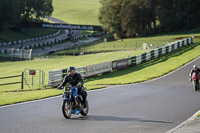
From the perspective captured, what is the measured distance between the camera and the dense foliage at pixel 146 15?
303 feet

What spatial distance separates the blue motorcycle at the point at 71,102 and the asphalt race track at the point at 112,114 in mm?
259

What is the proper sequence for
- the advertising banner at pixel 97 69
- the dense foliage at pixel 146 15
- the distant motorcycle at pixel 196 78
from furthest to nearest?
the dense foliage at pixel 146 15
the advertising banner at pixel 97 69
the distant motorcycle at pixel 196 78

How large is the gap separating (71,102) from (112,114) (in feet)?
6.11

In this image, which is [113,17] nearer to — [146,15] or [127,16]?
[127,16]

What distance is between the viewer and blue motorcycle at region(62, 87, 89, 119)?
14648 millimetres

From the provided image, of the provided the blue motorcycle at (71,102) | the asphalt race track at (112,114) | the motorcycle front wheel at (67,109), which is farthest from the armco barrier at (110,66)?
the motorcycle front wheel at (67,109)

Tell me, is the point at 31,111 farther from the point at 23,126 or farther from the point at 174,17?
the point at 174,17

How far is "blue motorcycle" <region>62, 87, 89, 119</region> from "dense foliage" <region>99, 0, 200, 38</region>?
78.3 meters

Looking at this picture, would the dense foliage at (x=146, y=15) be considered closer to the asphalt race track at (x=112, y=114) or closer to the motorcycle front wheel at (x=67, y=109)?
the asphalt race track at (x=112, y=114)

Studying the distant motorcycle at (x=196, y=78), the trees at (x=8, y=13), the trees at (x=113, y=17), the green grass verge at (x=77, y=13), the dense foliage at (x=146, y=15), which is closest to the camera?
the distant motorcycle at (x=196, y=78)

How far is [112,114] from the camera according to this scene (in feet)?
52.1

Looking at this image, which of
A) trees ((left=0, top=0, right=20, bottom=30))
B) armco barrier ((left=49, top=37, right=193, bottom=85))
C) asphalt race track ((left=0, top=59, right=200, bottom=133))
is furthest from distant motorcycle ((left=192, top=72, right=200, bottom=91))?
trees ((left=0, top=0, right=20, bottom=30))

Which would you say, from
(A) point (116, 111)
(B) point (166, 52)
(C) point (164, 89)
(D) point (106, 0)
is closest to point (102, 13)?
(D) point (106, 0)

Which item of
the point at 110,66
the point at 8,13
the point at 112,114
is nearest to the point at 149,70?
the point at 110,66
